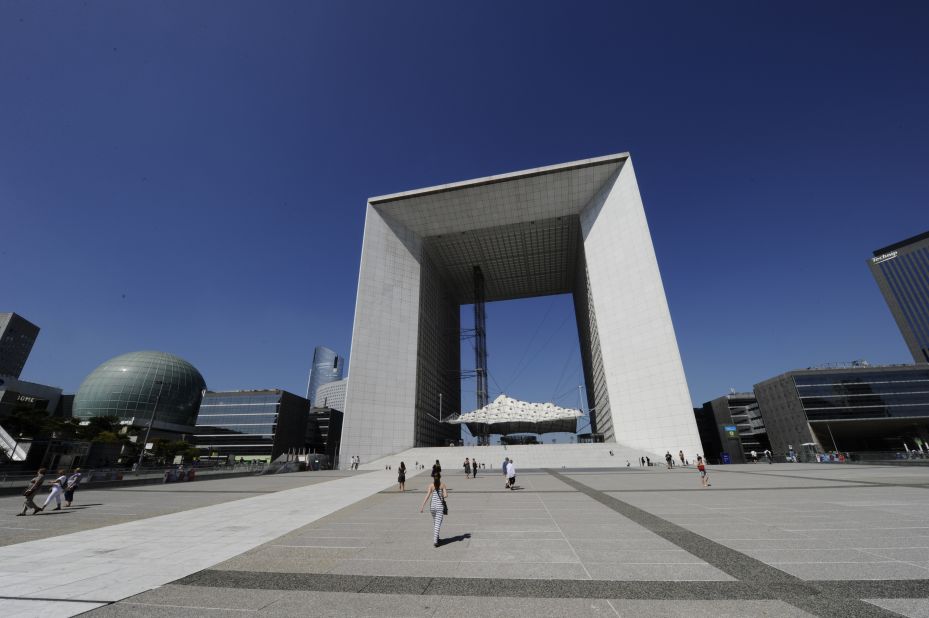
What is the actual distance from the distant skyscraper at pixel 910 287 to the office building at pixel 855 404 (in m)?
46.2

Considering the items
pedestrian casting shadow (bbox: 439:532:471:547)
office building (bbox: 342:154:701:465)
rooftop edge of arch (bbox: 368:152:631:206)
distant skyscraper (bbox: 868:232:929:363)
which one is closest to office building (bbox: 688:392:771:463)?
office building (bbox: 342:154:701:465)

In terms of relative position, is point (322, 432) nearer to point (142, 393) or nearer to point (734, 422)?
point (142, 393)

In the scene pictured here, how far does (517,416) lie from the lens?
5656 cm

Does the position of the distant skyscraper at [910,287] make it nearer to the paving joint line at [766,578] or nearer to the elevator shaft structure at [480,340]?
the elevator shaft structure at [480,340]

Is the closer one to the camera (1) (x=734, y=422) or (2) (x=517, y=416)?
(2) (x=517, y=416)

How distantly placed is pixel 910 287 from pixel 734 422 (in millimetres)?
68421

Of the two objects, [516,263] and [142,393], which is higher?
[516,263]

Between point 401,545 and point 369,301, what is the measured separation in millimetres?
45524

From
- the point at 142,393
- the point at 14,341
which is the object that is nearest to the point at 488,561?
the point at 142,393

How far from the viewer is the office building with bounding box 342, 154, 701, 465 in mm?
42875

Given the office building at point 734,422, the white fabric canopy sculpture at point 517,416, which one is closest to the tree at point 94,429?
the white fabric canopy sculpture at point 517,416

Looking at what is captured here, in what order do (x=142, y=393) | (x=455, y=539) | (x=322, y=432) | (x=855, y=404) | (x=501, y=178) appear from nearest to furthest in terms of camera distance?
(x=455, y=539) < (x=501, y=178) < (x=855, y=404) < (x=142, y=393) < (x=322, y=432)

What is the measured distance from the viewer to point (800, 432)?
73625 millimetres

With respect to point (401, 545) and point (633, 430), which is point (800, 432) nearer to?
point (633, 430)
